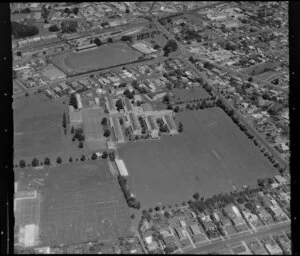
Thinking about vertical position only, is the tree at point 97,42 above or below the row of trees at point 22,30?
below

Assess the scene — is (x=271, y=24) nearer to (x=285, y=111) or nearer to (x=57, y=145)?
(x=285, y=111)

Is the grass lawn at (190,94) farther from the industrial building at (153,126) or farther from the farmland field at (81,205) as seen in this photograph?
the farmland field at (81,205)

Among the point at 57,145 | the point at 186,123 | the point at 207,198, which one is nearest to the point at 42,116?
the point at 57,145

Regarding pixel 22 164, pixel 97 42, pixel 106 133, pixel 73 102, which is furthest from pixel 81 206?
pixel 97 42

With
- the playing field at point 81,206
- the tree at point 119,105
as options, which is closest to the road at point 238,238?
the playing field at point 81,206

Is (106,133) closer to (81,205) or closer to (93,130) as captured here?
(93,130)

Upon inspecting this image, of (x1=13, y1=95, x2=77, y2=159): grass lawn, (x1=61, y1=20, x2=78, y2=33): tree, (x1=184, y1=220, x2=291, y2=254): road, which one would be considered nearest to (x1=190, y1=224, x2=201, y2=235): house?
(x1=184, y1=220, x2=291, y2=254): road

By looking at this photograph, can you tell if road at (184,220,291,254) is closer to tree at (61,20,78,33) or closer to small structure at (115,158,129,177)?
small structure at (115,158,129,177)
